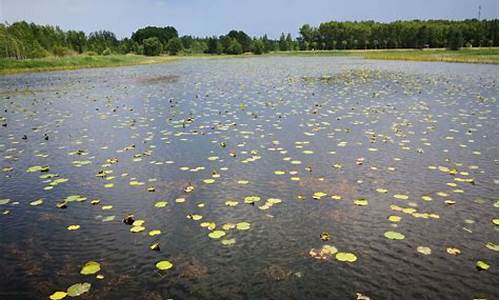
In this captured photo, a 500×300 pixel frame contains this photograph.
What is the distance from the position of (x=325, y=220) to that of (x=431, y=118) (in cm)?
1105

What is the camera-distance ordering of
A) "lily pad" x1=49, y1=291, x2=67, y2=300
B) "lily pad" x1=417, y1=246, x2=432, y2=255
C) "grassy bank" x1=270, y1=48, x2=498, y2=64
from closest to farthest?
"lily pad" x1=49, y1=291, x2=67, y2=300
"lily pad" x1=417, y1=246, x2=432, y2=255
"grassy bank" x1=270, y1=48, x2=498, y2=64

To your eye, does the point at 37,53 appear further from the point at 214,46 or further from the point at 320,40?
the point at 320,40

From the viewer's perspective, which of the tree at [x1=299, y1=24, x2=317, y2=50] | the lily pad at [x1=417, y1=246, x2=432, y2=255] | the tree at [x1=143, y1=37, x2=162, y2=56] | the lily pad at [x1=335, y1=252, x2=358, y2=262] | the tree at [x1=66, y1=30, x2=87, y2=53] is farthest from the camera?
the tree at [x1=299, y1=24, x2=317, y2=50]

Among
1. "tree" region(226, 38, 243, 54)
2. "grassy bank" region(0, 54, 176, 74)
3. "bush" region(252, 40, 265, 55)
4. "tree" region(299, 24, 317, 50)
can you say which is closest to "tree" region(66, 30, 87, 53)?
"grassy bank" region(0, 54, 176, 74)

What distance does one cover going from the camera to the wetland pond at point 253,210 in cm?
529

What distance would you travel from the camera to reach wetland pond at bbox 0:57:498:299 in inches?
208

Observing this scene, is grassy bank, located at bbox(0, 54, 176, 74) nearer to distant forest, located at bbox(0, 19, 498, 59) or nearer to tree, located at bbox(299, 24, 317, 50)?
distant forest, located at bbox(0, 19, 498, 59)

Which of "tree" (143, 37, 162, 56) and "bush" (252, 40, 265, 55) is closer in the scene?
"tree" (143, 37, 162, 56)

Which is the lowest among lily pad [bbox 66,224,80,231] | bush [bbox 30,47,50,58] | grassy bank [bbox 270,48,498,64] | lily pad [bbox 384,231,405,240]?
lily pad [bbox 384,231,405,240]

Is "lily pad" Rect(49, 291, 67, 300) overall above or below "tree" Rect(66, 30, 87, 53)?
below

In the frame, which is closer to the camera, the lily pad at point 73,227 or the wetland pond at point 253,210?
the wetland pond at point 253,210

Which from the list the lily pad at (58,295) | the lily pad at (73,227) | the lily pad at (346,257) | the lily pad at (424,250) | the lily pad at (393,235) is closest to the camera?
the lily pad at (58,295)

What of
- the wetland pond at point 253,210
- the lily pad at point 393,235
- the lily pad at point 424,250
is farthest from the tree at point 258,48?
the lily pad at point 424,250

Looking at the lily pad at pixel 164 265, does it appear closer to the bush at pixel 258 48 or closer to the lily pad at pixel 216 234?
the lily pad at pixel 216 234
